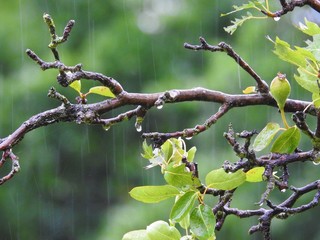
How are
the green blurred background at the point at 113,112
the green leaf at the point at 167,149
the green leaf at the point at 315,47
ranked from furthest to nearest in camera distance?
the green blurred background at the point at 113,112
the green leaf at the point at 167,149
the green leaf at the point at 315,47

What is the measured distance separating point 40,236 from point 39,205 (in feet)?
1.04

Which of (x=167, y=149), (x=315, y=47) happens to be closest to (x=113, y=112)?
(x=167, y=149)

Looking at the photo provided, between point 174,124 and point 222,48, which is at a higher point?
point 222,48

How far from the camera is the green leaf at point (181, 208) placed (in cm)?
76

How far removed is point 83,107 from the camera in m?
0.82

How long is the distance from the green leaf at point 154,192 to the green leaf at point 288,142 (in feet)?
0.40

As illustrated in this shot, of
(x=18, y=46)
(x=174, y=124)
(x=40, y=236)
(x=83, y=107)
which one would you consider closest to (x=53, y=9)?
(x=18, y=46)

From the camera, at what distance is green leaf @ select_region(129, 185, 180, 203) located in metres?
0.79

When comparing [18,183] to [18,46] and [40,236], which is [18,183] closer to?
[40,236]

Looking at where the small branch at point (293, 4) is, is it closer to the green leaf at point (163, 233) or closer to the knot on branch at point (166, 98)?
the knot on branch at point (166, 98)

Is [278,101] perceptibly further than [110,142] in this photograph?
No

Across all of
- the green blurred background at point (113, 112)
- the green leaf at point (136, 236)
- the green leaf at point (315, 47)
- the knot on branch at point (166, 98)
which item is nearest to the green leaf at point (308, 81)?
the green leaf at point (315, 47)

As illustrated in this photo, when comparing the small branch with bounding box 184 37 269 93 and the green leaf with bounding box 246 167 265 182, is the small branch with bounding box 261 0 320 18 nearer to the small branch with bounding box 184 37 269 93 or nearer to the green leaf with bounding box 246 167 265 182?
the small branch with bounding box 184 37 269 93

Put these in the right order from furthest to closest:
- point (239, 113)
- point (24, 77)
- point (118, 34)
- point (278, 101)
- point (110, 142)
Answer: point (110, 142) → point (118, 34) → point (24, 77) → point (239, 113) → point (278, 101)
